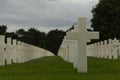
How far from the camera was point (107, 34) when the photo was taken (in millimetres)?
73812

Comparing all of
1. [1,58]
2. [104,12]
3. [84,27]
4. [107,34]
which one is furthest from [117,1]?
[84,27]

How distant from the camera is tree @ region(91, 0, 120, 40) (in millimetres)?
74188

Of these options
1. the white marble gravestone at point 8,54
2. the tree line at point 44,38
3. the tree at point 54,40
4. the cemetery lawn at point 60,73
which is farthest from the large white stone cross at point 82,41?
the tree at point 54,40

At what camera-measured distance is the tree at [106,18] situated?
7419 cm

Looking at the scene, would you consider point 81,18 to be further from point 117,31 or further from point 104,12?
point 104,12

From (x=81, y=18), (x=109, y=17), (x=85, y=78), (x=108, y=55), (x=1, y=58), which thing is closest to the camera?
(x=85, y=78)

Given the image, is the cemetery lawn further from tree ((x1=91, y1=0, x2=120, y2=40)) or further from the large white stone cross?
tree ((x1=91, y1=0, x2=120, y2=40))

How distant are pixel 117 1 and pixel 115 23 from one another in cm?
813

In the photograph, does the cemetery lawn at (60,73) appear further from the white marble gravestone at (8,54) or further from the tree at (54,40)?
the tree at (54,40)

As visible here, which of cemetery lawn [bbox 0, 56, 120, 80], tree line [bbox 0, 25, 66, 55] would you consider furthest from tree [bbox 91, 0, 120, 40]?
cemetery lawn [bbox 0, 56, 120, 80]

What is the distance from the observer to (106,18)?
78.6m

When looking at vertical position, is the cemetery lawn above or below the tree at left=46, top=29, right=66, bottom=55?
above

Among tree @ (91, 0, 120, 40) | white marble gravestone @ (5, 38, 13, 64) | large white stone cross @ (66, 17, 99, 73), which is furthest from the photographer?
tree @ (91, 0, 120, 40)

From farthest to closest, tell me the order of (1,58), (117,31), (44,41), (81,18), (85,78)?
(44,41), (117,31), (1,58), (81,18), (85,78)
